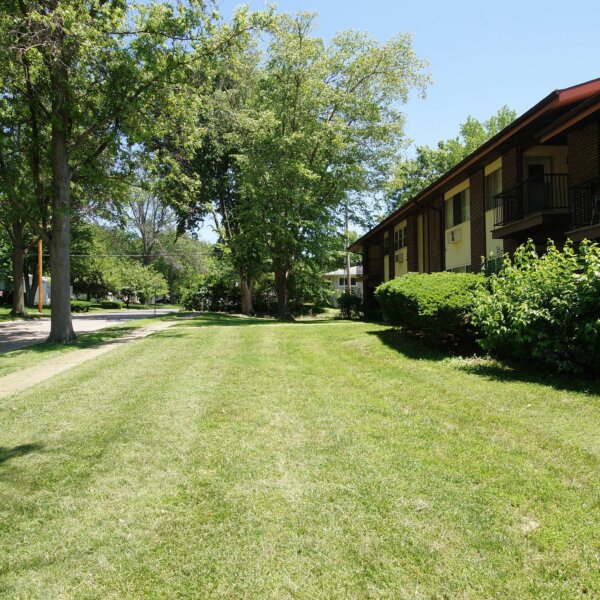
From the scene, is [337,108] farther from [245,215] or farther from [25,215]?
[25,215]

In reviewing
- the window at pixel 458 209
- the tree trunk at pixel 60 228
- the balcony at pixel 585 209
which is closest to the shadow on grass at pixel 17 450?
the tree trunk at pixel 60 228

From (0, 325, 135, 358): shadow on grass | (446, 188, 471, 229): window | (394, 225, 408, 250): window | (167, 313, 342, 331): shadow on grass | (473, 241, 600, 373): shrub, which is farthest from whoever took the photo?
(394, 225, 408, 250): window

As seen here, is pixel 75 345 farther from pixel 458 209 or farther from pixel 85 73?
pixel 458 209

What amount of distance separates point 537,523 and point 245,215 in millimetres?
Result: 23491

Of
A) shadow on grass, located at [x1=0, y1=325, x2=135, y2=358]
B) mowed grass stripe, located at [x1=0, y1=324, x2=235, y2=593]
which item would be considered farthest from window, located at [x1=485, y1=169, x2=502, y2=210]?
shadow on grass, located at [x1=0, y1=325, x2=135, y2=358]

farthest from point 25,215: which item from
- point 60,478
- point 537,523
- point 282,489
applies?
point 537,523

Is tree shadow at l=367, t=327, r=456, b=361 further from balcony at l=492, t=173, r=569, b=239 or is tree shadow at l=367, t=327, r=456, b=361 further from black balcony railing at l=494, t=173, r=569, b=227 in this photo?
black balcony railing at l=494, t=173, r=569, b=227

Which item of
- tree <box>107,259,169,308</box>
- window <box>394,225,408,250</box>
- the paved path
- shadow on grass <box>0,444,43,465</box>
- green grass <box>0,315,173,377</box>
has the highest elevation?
window <box>394,225,408,250</box>

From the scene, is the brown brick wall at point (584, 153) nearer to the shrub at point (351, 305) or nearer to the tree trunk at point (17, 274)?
the shrub at point (351, 305)

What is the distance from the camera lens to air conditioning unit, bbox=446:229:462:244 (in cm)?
1805

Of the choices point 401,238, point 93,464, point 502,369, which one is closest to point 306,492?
point 93,464

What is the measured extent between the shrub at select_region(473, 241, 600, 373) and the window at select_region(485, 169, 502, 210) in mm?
8133

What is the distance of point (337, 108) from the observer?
26281mm

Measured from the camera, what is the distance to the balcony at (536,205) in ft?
39.6
